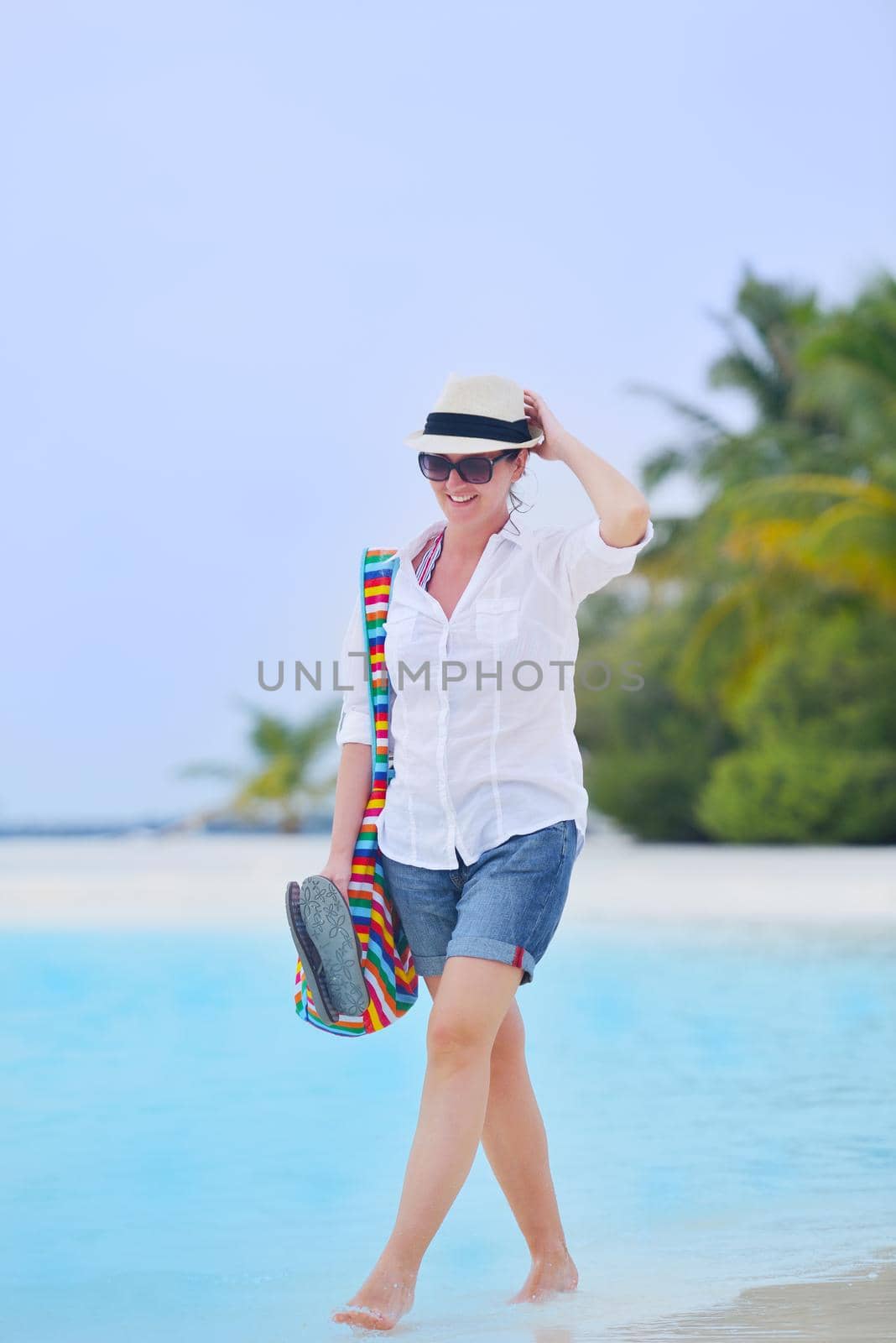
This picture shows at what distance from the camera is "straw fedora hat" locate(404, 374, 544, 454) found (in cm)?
323

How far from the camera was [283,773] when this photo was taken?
98.7 feet

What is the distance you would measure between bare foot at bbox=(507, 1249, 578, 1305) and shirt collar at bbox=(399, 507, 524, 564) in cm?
142

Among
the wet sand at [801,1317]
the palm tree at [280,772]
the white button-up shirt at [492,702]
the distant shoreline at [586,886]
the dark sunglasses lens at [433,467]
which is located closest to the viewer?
the wet sand at [801,1317]

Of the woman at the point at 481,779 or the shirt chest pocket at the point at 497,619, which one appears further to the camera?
the shirt chest pocket at the point at 497,619

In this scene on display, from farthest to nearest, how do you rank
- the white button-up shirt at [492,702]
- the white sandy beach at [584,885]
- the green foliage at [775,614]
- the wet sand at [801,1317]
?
the green foliage at [775,614] → the white sandy beach at [584,885] → the white button-up shirt at [492,702] → the wet sand at [801,1317]

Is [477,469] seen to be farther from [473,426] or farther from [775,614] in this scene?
[775,614]

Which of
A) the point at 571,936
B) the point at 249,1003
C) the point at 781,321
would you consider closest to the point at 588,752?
the point at 781,321

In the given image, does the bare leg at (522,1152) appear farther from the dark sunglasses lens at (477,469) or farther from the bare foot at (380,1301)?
the dark sunglasses lens at (477,469)

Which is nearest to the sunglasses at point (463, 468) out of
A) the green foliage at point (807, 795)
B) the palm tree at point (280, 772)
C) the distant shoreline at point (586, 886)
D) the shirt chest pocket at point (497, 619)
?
the shirt chest pocket at point (497, 619)

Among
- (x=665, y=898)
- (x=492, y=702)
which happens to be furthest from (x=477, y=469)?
(x=665, y=898)

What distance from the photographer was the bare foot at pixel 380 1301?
2.97m

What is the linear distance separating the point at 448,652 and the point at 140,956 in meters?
7.59

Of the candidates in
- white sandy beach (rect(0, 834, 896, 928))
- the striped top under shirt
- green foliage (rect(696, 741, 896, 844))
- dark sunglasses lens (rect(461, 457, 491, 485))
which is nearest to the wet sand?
the striped top under shirt

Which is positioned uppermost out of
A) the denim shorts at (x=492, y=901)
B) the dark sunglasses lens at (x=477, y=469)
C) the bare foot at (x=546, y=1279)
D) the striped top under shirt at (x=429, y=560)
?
the dark sunglasses lens at (x=477, y=469)
